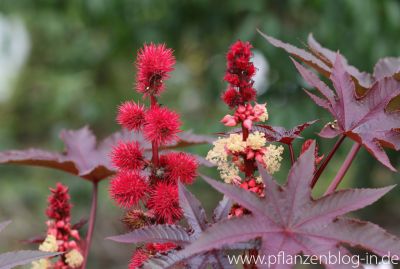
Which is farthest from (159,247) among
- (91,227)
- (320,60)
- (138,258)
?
(320,60)

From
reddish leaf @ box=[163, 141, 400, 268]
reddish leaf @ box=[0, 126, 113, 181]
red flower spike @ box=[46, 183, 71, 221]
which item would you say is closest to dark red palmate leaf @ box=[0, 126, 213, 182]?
reddish leaf @ box=[0, 126, 113, 181]

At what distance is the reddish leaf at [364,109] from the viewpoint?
3.30 ft

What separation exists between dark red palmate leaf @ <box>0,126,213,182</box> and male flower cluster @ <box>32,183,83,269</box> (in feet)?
0.40

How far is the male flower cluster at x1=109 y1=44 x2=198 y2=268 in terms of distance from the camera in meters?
0.87

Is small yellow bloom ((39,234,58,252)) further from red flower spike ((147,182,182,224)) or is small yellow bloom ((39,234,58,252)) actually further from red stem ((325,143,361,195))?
red stem ((325,143,361,195))

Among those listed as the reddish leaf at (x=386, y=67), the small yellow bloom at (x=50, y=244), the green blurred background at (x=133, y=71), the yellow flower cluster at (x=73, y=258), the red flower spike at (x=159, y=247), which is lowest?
the red flower spike at (x=159, y=247)

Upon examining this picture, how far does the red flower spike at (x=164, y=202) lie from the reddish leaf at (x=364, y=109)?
288 millimetres

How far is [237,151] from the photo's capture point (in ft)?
2.82

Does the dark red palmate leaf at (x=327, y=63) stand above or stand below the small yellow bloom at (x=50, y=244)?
above

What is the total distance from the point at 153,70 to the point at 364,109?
1.25 ft

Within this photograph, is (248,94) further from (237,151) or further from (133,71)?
(133,71)

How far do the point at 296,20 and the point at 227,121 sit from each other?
159 inches

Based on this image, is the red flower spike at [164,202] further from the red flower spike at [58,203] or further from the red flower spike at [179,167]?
the red flower spike at [58,203]

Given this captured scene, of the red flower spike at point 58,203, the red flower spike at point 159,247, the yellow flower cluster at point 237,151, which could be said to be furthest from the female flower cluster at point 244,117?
the red flower spike at point 58,203
